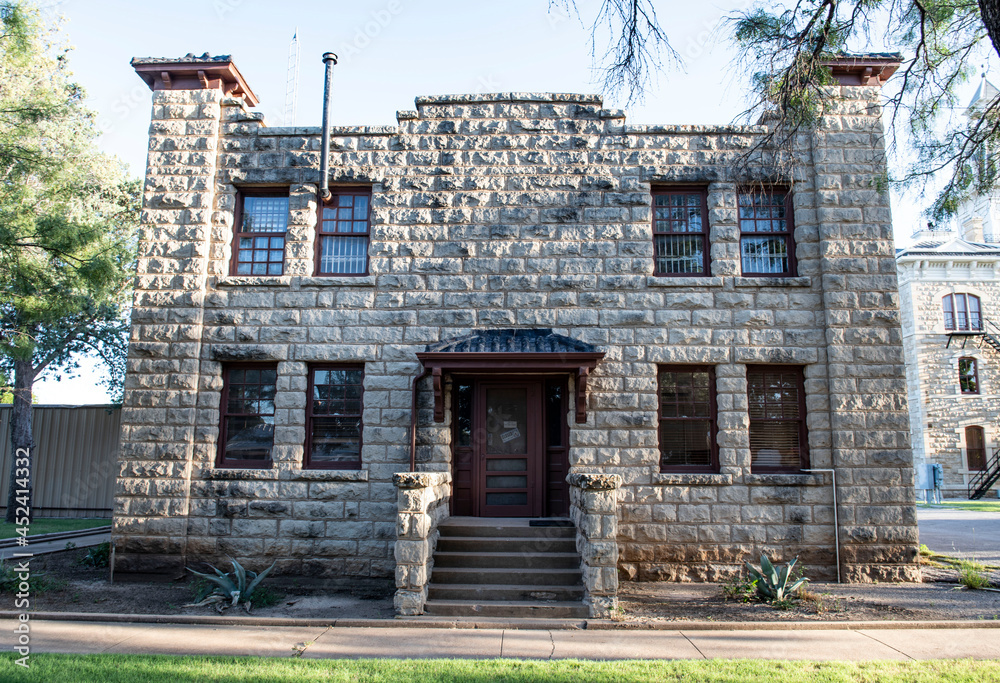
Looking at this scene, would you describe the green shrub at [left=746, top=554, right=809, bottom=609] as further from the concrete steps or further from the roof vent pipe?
the roof vent pipe

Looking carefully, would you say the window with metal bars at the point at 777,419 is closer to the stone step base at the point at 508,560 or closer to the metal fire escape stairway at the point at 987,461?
the stone step base at the point at 508,560

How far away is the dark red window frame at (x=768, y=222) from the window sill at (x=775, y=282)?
311 millimetres

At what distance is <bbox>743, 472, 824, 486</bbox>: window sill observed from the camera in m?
9.91

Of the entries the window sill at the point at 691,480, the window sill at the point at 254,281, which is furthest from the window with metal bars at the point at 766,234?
the window sill at the point at 254,281

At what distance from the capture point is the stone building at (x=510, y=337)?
9.87 metres

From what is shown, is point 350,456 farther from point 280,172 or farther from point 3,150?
point 3,150

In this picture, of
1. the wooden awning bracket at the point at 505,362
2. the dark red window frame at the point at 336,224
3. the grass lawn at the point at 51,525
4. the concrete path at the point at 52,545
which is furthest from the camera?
the grass lawn at the point at 51,525

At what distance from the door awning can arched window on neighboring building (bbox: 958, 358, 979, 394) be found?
2783 centimetres

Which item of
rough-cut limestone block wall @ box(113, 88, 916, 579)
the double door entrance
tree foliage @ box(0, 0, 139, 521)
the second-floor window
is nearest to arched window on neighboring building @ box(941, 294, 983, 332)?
rough-cut limestone block wall @ box(113, 88, 916, 579)

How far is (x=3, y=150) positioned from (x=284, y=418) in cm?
599

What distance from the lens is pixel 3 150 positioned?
32.3ft

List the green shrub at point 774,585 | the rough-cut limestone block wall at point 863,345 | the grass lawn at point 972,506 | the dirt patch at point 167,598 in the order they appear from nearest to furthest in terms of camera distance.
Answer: the dirt patch at point 167,598, the green shrub at point 774,585, the rough-cut limestone block wall at point 863,345, the grass lawn at point 972,506

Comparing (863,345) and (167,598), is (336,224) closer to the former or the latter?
(167,598)

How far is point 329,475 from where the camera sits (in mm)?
10000
